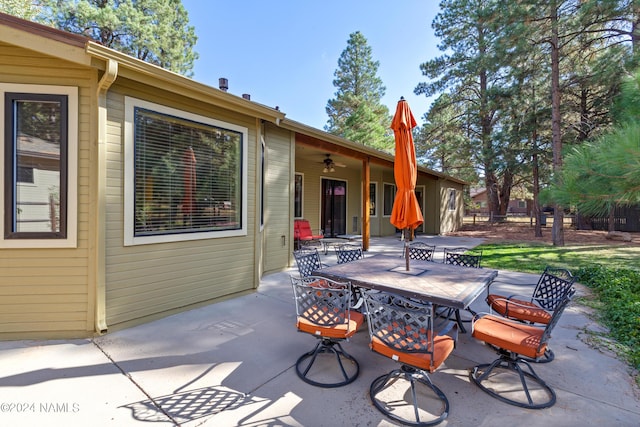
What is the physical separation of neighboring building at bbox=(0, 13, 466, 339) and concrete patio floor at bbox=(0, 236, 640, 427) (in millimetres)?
466

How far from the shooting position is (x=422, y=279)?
10.1 feet

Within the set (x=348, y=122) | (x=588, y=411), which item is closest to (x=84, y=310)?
(x=588, y=411)

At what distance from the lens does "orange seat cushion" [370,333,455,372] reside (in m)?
1.98

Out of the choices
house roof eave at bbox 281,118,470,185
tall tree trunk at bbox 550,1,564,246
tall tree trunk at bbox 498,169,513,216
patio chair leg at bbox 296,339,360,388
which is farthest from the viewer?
tall tree trunk at bbox 498,169,513,216

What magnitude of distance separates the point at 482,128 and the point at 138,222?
63.3 feet

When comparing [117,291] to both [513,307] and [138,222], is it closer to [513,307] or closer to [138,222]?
[138,222]

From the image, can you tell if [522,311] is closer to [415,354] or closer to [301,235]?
[415,354]

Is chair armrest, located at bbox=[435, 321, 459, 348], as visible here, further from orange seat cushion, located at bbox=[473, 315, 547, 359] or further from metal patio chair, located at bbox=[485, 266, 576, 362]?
metal patio chair, located at bbox=[485, 266, 576, 362]

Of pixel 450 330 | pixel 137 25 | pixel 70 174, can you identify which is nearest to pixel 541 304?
pixel 450 330

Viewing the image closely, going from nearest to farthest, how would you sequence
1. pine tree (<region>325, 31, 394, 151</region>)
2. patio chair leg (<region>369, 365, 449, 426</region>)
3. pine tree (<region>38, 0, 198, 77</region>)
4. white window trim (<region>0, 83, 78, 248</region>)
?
patio chair leg (<region>369, 365, 449, 426</region>)
white window trim (<region>0, 83, 78, 248</region>)
pine tree (<region>38, 0, 198, 77</region>)
pine tree (<region>325, 31, 394, 151</region>)

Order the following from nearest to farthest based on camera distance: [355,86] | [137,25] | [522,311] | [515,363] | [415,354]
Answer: [415,354] → [515,363] → [522,311] → [137,25] → [355,86]

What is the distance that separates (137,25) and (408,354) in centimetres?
1619

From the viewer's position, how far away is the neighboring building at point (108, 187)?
9.63 ft

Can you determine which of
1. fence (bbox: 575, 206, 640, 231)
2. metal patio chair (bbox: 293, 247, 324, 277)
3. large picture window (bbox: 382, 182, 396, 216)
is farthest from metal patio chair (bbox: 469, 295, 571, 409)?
fence (bbox: 575, 206, 640, 231)
